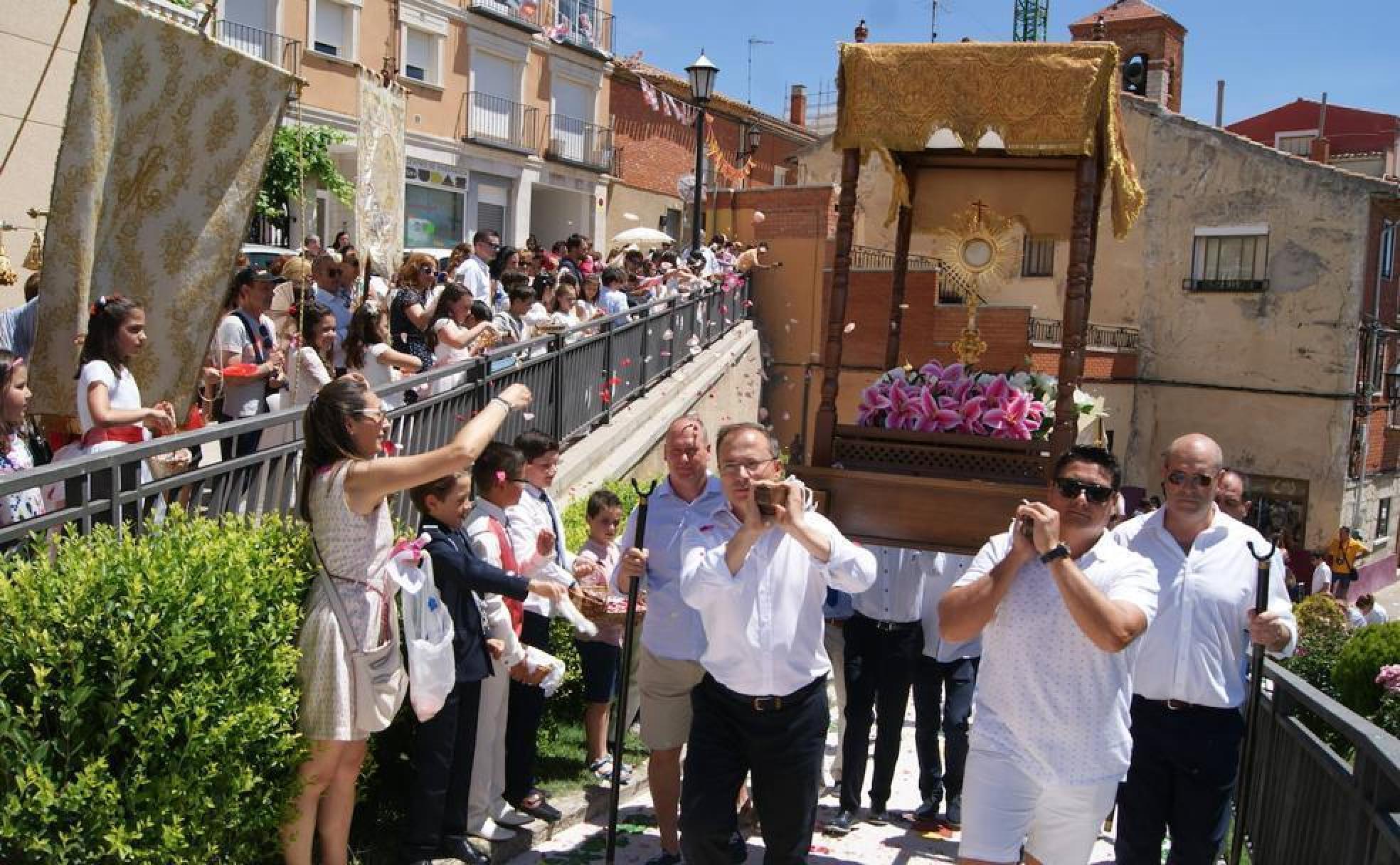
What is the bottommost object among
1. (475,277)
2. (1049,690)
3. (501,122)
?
(1049,690)

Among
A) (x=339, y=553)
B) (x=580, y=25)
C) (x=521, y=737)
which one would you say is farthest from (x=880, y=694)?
(x=580, y=25)

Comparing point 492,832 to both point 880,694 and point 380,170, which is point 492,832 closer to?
point 880,694

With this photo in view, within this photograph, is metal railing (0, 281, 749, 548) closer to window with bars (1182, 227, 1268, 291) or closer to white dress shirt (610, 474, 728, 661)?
white dress shirt (610, 474, 728, 661)

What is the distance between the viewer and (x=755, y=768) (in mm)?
4570

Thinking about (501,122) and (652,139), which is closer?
(501,122)

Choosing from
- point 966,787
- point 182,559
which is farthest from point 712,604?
point 182,559

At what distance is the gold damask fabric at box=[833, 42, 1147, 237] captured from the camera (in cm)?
553

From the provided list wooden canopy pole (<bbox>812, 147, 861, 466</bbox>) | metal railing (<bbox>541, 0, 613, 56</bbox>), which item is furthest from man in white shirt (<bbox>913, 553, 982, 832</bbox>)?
metal railing (<bbox>541, 0, 613, 56</bbox>)

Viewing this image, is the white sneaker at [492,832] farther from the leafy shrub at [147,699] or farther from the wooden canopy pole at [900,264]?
the wooden canopy pole at [900,264]

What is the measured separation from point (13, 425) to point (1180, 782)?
5201 millimetres

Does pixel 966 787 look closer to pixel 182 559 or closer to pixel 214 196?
pixel 182 559

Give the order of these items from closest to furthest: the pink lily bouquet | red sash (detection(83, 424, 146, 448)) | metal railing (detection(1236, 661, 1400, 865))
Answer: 1. metal railing (detection(1236, 661, 1400, 865))
2. red sash (detection(83, 424, 146, 448))
3. the pink lily bouquet

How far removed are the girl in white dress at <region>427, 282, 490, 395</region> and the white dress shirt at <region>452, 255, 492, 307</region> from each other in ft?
7.61

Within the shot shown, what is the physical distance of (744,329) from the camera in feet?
68.0
